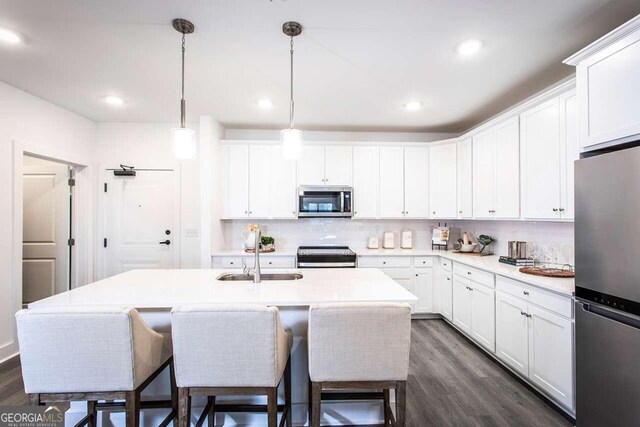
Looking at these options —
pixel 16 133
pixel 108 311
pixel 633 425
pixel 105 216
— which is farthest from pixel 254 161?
pixel 633 425

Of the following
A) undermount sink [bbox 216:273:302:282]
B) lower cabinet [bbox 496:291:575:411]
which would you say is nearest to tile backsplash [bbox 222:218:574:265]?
lower cabinet [bbox 496:291:575:411]

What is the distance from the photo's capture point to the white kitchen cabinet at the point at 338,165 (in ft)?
13.5

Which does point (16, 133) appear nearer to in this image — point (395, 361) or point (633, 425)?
point (395, 361)

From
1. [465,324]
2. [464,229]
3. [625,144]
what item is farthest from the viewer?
[464,229]

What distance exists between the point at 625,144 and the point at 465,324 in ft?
7.55

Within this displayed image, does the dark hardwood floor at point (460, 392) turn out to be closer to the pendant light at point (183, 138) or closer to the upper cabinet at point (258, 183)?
the pendant light at point (183, 138)

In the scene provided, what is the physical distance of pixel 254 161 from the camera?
407 centimetres

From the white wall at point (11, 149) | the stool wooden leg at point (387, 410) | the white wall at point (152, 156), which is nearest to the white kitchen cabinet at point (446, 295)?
the stool wooden leg at point (387, 410)

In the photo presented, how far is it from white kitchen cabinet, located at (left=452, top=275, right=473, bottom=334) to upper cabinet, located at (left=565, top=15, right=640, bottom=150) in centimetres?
190

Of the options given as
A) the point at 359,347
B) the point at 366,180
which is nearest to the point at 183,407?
the point at 359,347

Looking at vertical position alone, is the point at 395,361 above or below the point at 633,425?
above

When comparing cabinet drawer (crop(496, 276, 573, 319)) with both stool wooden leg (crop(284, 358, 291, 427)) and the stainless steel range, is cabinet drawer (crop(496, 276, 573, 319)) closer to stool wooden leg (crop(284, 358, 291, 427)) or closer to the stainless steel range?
the stainless steel range

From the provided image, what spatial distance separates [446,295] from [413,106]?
7.53 ft

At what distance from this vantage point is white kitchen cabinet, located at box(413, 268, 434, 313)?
12.7 feet
